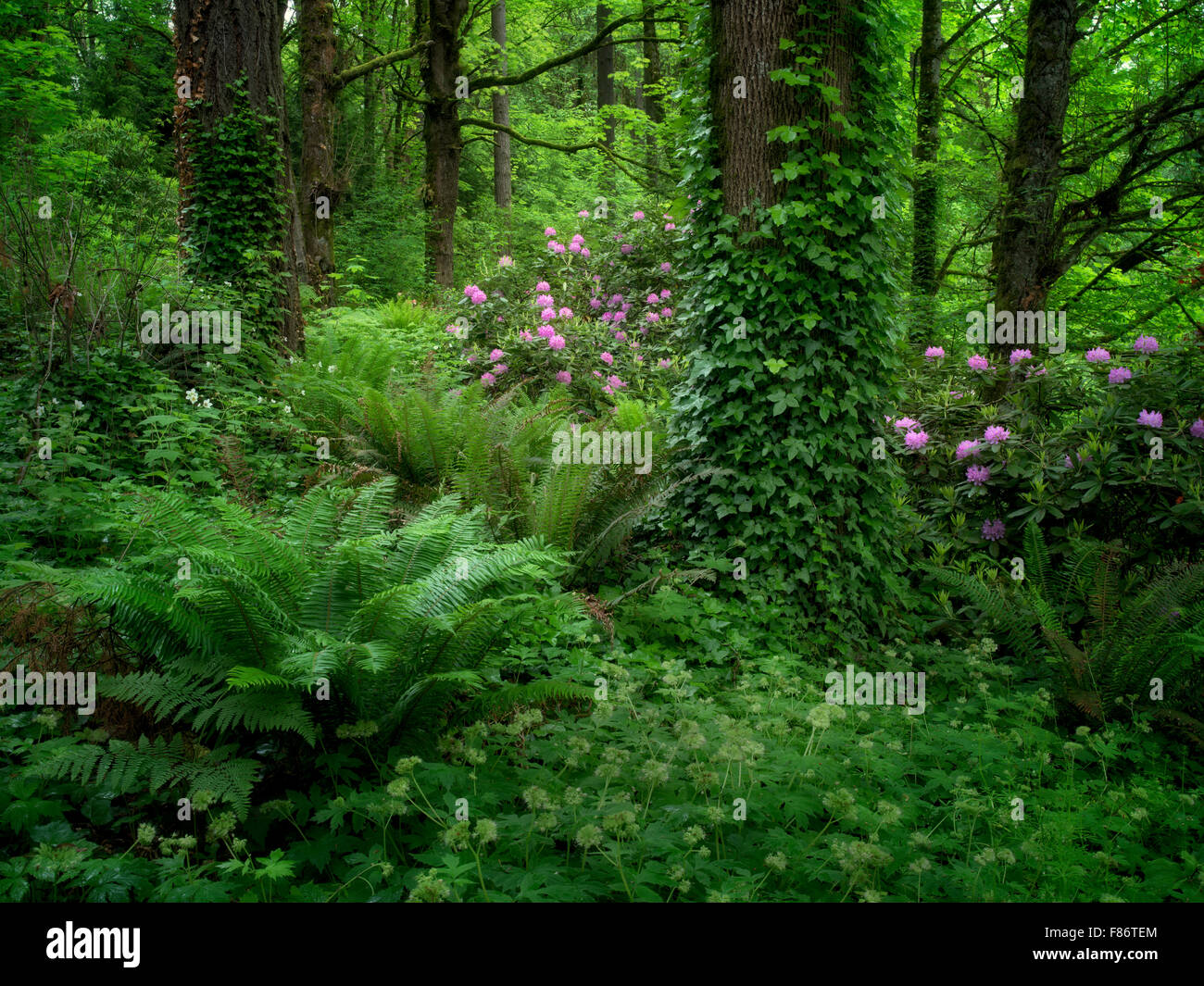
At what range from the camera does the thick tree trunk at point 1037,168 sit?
690cm

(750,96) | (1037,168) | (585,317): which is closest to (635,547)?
(750,96)

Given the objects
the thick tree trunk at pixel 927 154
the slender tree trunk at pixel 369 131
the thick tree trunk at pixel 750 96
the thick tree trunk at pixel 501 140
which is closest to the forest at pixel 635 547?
the thick tree trunk at pixel 750 96

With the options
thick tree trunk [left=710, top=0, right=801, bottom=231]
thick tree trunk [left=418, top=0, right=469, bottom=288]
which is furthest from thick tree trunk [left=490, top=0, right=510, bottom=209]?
thick tree trunk [left=710, top=0, right=801, bottom=231]

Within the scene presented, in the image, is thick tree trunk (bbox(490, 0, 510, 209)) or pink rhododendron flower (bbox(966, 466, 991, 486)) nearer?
pink rhododendron flower (bbox(966, 466, 991, 486))

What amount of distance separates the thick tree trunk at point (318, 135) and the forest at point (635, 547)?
2.38 m

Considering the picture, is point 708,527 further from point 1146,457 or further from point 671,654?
point 1146,457

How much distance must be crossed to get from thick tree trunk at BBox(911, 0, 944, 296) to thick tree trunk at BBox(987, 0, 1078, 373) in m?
3.72

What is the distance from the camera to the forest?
7.02 ft

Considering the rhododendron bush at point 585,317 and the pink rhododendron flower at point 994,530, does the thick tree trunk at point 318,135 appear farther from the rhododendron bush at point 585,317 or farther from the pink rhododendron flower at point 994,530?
the pink rhododendron flower at point 994,530

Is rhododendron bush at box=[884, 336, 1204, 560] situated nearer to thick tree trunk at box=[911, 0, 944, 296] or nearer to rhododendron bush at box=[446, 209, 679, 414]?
rhododendron bush at box=[446, 209, 679, 414]

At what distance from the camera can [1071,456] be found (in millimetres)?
4914

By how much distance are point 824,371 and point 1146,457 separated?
2168mm

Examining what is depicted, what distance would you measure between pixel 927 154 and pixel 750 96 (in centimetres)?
843
